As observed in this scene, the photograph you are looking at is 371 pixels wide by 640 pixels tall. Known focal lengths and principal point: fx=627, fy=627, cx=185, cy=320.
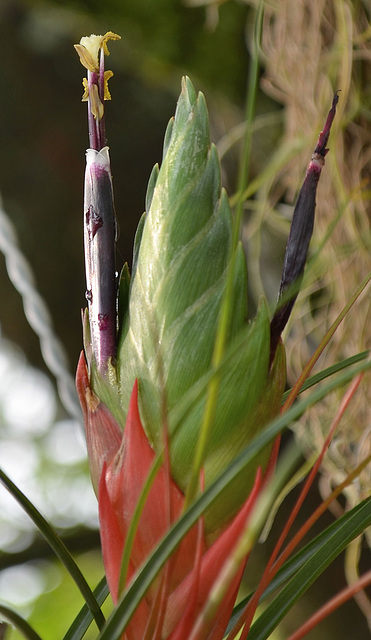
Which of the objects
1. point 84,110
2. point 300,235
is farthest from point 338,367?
point 84,110

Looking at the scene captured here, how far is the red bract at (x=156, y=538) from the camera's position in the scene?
165 millimetres

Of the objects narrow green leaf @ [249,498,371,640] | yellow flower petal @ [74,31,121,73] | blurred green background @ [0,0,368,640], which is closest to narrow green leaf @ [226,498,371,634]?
narrow green leaf @ [249,498,371,640]

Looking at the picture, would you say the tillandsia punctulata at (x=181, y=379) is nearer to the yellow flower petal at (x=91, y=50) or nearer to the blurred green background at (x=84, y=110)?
the yellow flower petal at (x=91, y=50)

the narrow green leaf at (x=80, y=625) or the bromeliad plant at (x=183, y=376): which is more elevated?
the bromeliad plant at (x=183, y=376)

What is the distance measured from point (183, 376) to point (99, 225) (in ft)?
0.17

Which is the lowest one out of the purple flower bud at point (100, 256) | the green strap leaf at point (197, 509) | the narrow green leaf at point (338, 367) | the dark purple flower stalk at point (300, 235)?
the green strap leaf at point (197, 509)

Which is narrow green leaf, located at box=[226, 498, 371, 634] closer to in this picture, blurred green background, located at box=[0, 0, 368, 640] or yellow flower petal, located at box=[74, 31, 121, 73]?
yellow flower petal, located at box=[74, 31, 121, 73]

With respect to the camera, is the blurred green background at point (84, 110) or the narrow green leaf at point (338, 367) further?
the blurred green background at point (84, 110)

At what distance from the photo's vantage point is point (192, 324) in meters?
0.17

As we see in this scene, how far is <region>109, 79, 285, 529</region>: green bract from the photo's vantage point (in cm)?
17

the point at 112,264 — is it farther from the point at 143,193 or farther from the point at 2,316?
the point at 2,316

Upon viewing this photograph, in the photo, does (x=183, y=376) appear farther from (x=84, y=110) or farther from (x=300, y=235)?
(x=84, y=110)

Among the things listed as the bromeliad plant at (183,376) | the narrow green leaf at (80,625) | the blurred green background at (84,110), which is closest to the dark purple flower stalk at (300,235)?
the bromeliad plant at (183,376)

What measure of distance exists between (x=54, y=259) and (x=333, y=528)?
497 mm
